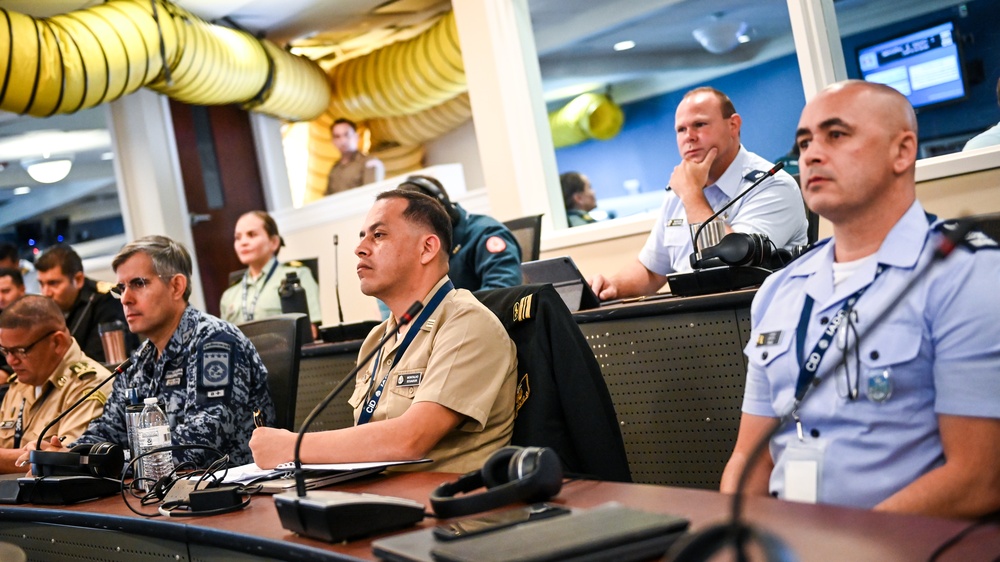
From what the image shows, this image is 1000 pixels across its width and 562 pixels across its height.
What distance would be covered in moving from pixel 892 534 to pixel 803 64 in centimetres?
357

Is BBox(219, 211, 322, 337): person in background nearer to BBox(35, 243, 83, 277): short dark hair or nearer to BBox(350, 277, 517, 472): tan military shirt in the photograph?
BBox(35, 243, 83, 277): short dark hair

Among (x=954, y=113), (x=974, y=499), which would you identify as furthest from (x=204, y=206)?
(x=974, y=499)

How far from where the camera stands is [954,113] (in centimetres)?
405

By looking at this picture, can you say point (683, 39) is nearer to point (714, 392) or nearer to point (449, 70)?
point (449, 70)

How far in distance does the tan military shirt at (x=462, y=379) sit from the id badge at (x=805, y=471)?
0.60 metres

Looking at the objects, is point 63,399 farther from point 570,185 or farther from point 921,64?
point 921,64

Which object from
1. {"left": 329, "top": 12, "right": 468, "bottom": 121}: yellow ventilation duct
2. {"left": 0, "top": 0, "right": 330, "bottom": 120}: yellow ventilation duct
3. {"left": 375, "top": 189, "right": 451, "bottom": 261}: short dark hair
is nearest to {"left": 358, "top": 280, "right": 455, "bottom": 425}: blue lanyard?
{"left": 375, "top": 189, "right": 451, "bottom": 261}: short dark hair

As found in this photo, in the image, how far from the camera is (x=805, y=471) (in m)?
1.39

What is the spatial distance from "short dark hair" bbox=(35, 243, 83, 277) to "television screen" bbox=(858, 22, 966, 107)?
389 centimetres

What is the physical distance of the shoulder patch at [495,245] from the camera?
336 cm

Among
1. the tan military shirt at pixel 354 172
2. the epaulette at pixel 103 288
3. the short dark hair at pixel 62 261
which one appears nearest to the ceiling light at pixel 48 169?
the tan military shirt at pixel 354 172

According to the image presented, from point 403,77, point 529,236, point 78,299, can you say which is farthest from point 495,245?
point 403,77

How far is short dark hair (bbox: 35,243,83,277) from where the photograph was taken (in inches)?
187

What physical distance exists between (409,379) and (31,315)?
5.92 feet
